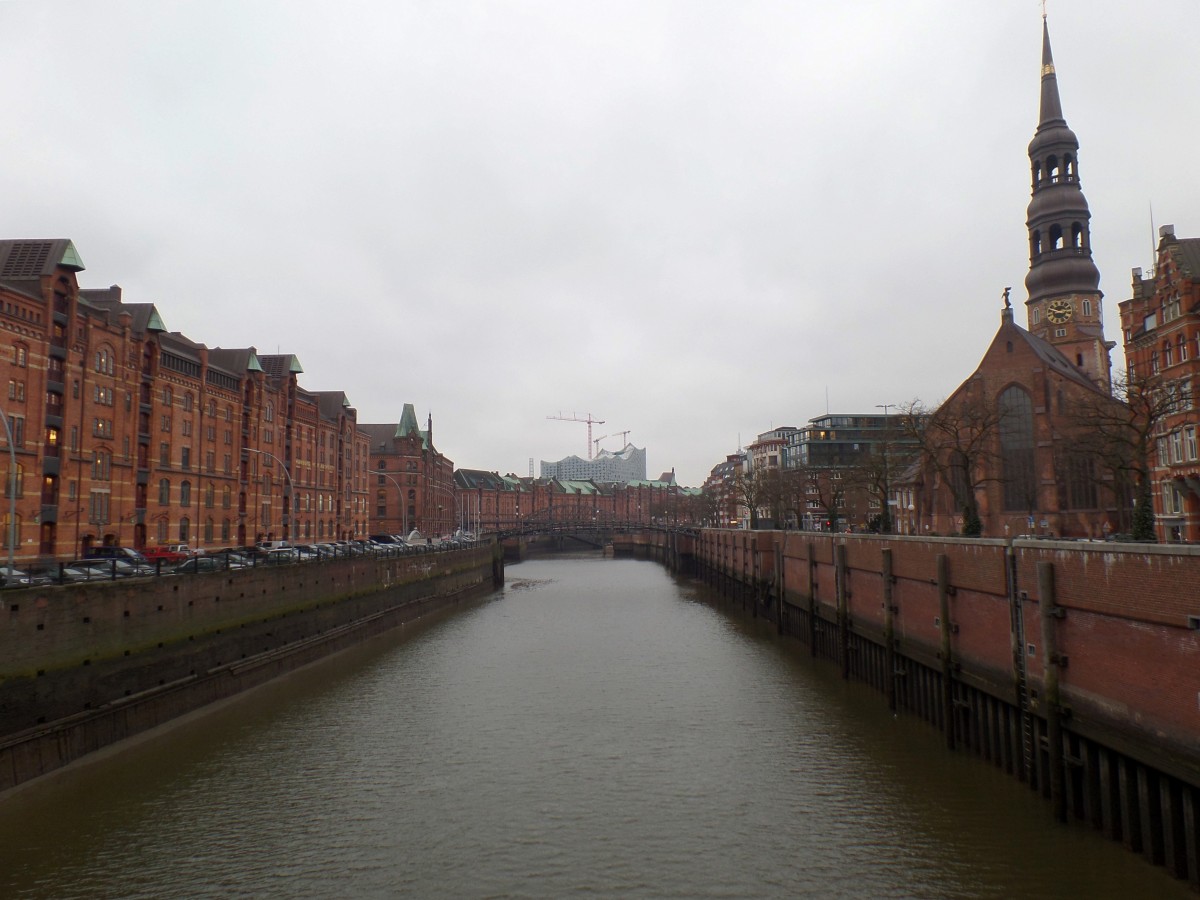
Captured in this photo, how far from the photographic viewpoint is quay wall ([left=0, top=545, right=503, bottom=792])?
23000 millimetres

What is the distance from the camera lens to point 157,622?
30.4m

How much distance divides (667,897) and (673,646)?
3306cm

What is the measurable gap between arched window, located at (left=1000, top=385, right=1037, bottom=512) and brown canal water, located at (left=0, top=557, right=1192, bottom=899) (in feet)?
132

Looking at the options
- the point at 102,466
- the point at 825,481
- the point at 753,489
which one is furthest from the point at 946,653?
the point at 825,481

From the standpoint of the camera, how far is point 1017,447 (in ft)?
225

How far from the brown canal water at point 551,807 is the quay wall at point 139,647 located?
1313mm

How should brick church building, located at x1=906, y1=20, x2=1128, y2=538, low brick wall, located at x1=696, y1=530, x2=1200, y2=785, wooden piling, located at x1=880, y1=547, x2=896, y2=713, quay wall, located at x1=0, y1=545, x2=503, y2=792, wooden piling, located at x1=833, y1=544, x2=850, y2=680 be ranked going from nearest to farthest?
low brick wall, located at x1=696, y1=530, x2=1200, y2=785, quay wall, located at x1=0, y1=545, x2=503, y2=792, wooden piling, located at x1=880, y1=547, x2=896, y2=713, wooden piling, located at x1=833, y1=544, x2=850, y2=680, brick church building, located at x1=906, y1=20, x2=1128, y2=538

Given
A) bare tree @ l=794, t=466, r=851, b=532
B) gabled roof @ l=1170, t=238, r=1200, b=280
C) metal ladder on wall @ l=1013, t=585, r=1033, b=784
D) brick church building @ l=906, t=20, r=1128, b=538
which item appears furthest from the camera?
bare tree @ l=794, t=466, r=851, b=532

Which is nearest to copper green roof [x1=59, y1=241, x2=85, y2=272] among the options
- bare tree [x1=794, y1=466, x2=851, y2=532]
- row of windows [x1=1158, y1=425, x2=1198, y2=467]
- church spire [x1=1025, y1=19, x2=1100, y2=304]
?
row of windows [x1=1158, y1=425, x2=1198, y2=467]

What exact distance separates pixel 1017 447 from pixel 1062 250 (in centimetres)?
3790

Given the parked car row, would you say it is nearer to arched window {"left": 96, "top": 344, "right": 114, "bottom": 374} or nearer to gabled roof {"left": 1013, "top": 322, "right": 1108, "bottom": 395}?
arched window {"left": 96, "top": 344, "right": 114, "bottom": 374}

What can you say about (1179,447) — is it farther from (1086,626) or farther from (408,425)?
(408,425)

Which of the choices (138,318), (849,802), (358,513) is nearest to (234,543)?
(138,318)

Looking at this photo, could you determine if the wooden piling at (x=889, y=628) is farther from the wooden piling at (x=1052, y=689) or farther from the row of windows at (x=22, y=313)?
the row of windows at (x=22, y=313)
